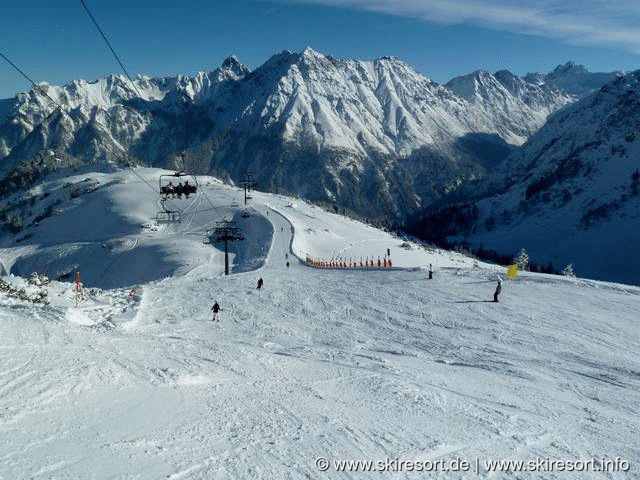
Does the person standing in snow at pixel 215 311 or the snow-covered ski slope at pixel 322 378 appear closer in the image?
the snow-covered ski slope at pixel 322 378

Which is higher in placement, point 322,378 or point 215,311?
point 322,378

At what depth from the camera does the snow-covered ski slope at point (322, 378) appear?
11773 mm

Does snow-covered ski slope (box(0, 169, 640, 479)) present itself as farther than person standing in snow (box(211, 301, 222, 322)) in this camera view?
No

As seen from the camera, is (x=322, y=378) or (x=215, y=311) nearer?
(x=322, y=378)

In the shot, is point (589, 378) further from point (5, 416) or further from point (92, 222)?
point (92, 222)

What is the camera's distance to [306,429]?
13297 mm

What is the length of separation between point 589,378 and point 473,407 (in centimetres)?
614

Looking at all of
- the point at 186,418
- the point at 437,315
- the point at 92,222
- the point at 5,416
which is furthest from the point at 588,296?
the point at 92,222

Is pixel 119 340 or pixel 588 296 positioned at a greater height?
pixel 588 296

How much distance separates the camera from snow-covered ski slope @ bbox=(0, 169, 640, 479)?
464 inches

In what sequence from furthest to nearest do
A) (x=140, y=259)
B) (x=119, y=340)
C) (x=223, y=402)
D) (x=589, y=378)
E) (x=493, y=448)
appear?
(x=140, y=259) < (x=119, y=340) < (x=589, y=378) < (x=223, y=402) < (x=493, y=448)

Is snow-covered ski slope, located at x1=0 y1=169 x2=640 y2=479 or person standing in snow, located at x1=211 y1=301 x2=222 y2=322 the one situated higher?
snow-covered ski slope, located at x1=0 y1=169 x2=640 y2=479

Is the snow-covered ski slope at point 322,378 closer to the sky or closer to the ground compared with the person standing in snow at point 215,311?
closer to the sky

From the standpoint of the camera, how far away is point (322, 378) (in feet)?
60.3
